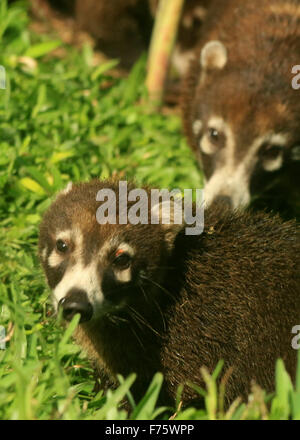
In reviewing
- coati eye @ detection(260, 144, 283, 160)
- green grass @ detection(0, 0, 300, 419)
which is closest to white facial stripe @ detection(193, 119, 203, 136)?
green grass @ detection(0, 0, 300, 419)

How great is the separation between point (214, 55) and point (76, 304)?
287cm

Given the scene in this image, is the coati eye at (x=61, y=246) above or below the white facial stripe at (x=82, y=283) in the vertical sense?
above

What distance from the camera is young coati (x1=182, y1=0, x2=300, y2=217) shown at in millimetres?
5387

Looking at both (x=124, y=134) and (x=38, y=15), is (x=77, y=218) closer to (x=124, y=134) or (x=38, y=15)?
(x=124, y=134)

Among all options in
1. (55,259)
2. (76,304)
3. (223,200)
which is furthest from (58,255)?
(223,200)

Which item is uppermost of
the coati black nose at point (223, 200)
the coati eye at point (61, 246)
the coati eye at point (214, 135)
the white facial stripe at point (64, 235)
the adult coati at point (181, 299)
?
the coati eye at point (214, 135)

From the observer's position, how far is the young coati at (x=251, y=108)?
5.39 metres

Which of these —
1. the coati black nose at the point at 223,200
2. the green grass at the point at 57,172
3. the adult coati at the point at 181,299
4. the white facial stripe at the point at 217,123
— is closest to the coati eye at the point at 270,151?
the white facial stripe at the point at 217,123

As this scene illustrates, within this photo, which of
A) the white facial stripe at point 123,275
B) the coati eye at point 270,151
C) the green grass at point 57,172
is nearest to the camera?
the green grass at point 57,172

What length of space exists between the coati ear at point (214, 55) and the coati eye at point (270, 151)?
77 centimetres

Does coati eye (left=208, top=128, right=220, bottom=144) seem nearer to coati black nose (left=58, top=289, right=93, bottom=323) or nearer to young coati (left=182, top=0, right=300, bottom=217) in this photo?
young coati (left=182, top=0, right=300, bottom=217)

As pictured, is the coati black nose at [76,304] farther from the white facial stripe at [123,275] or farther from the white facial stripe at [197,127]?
the white facial stripe at [197,127]

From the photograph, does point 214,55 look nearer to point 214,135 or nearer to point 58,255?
point 214,135

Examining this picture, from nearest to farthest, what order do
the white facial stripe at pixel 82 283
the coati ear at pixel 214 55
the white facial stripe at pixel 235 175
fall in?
1. the white facial stripe at pixel 82 283
2. the white facial stripe at pixel 235 175
3. the coati ear at pixel 214 55
